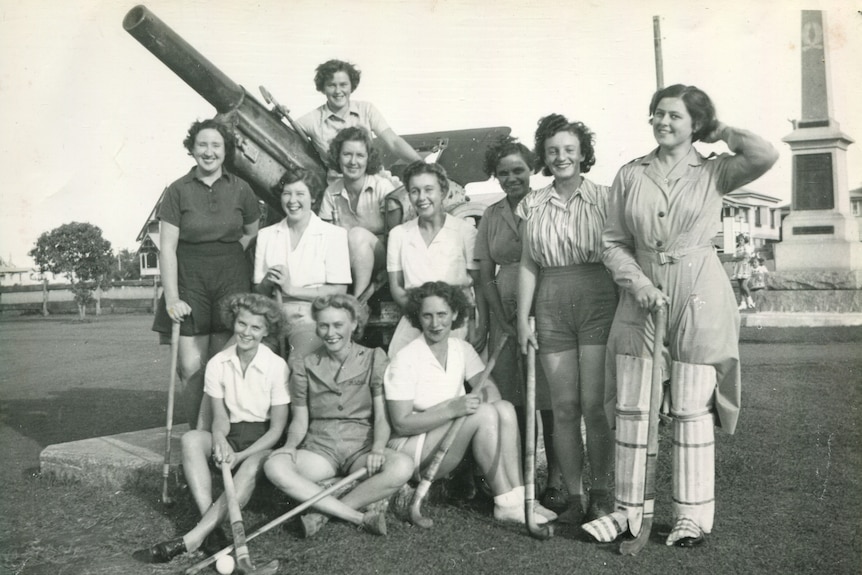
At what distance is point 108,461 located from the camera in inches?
189

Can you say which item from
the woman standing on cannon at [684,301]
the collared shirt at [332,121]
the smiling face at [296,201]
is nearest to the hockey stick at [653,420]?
the woman standing on cannon at [684,301]

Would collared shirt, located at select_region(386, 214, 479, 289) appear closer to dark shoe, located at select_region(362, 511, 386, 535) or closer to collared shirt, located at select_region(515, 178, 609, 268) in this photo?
collared shirt, located at select_region(515, 178, 609, 268)

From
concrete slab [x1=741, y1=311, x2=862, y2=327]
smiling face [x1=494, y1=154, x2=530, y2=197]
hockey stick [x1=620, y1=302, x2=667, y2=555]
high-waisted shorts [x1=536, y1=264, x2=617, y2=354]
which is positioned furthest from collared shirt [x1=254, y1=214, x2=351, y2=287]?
concrete slab [x1=741, y1=311, x2=862, y2=327]

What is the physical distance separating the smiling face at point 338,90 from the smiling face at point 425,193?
132cm

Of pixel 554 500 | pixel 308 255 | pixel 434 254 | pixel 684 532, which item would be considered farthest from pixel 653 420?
pixel 308 255

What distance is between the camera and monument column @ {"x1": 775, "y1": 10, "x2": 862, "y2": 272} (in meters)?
14.2

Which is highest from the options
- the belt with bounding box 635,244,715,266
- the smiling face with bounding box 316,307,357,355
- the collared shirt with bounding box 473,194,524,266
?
the collared shirt with bounding box 473,194,524,266

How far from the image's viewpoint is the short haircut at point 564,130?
3.91 meters

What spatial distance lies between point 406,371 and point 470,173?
14.7ft

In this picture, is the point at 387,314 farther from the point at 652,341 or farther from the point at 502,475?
the point at 652,341

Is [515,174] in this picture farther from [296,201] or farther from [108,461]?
[108,461]

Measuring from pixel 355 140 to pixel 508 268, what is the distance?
49.4 inches

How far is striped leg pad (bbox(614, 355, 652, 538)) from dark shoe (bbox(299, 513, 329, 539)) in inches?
55.1

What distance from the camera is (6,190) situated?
194 inches
